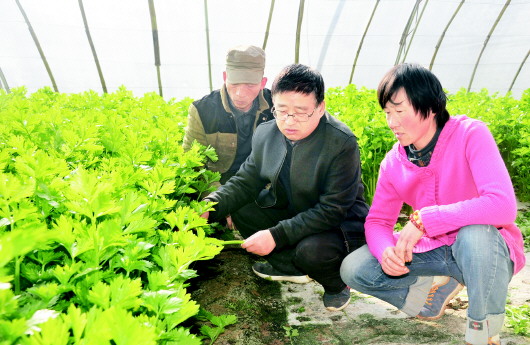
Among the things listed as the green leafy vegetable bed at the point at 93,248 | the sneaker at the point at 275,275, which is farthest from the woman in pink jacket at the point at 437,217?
the green leafy vegetable bed at the point at 93,248

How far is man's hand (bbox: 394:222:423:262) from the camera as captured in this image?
2090 millimetres

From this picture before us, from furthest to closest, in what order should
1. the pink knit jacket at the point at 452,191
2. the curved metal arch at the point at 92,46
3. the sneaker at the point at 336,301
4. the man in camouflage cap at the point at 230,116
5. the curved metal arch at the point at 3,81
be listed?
1. the curved metal arch at the point at 3,81
2. the curved metal arch at the point at 92,46
3. the man in camouflage cap at the point at 230,116
4. the sneaker at the point at 336,301
5. the pink knit jacket at the point at 452,191

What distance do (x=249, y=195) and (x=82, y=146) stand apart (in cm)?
128

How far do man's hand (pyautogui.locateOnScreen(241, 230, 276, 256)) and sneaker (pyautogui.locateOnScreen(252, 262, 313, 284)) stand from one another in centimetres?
80

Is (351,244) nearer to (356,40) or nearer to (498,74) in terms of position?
(356,40)

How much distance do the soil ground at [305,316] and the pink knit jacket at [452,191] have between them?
1.66ft

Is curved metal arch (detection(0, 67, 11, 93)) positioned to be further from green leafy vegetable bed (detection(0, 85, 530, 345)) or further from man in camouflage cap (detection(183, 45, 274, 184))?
green leafy vegetable bed (detection(0, 85, 530, 345))

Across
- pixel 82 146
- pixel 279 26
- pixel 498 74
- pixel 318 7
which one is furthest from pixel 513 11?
pixel 82 146

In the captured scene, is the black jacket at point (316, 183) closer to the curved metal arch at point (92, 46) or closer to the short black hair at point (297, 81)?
the short black hair at point (297, 81)

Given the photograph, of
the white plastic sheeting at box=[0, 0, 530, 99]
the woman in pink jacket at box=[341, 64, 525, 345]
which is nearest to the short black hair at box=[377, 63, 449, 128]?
the woman in pink jacket at box=[341, 64, 525, 345]

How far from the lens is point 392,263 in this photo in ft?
7.13

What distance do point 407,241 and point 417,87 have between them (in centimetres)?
79

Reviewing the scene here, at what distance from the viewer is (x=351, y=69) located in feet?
39.3

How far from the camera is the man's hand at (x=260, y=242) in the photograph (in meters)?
2.37
